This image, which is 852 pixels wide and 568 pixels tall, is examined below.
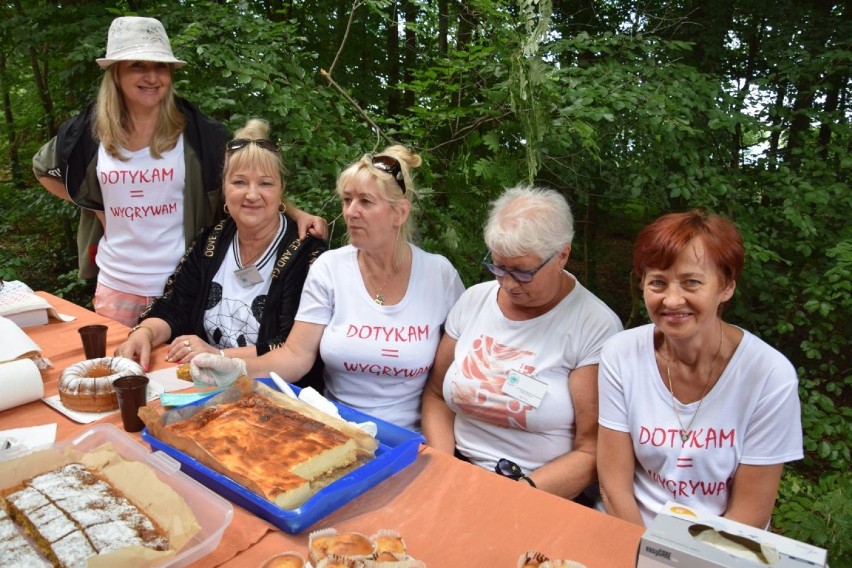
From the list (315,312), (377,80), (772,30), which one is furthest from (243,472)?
(377,80)

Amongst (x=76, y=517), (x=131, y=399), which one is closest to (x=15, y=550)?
(x=76, y=517)

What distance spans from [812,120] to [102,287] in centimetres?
450

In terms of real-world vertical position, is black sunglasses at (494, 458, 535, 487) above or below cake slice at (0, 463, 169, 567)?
below

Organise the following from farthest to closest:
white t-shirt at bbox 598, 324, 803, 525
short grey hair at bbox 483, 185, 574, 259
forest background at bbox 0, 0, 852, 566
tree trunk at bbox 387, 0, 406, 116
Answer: tree trunk at bbox 387, 0, 406, 116
forest background at bbox 0, 0, 852, 566
short grey hair at bbox 483, 185, 574, 259
white t-shirt at bbox 598, 324, 803, 525

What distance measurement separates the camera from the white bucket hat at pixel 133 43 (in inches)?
111

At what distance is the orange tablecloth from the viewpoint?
4.42 ft

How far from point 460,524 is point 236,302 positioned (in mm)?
1678

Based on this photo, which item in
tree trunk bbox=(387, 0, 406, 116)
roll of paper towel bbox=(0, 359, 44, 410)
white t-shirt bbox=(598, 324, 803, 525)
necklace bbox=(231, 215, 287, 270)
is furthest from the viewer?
tree trunk bbox=(387, 0, 406, 116)

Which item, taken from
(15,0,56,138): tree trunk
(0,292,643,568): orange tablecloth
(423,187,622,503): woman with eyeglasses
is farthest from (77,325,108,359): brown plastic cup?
(15,0,56,138): tree trunk

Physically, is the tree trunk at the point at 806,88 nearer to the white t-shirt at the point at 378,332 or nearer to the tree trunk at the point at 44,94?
the white t-shirt at the point at 378,332

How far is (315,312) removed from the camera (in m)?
2.53

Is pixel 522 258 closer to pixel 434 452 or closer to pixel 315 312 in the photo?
pixel 434 452

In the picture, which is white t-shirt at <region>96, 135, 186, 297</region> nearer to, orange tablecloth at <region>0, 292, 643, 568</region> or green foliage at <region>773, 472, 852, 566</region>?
orange tablecloth at <region>0, 292, 643, 568</region>

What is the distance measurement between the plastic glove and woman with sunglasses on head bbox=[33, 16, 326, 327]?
97cm
